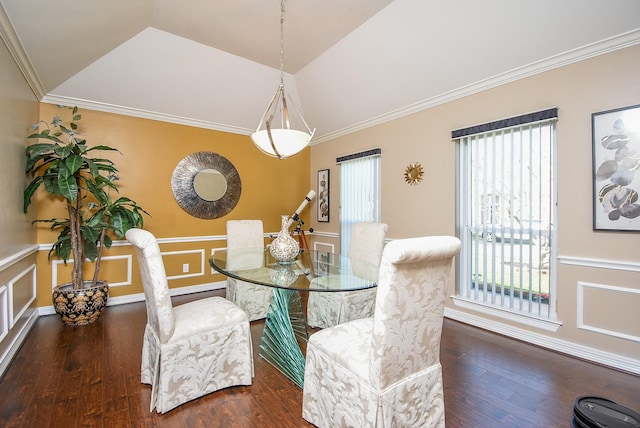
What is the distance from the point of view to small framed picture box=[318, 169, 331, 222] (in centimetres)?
502

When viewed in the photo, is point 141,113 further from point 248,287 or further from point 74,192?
point 248,287

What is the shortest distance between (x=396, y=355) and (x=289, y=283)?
808 mm

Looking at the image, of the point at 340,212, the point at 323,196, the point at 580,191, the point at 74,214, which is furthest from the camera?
the point at 323,196

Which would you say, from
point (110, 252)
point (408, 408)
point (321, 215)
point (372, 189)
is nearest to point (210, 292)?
point (110, 252)

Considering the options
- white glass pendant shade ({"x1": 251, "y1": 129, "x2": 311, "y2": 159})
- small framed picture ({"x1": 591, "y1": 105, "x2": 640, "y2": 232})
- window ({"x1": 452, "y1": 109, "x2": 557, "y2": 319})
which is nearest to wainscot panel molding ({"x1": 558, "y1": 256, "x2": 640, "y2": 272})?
window ({"x1": 452, "y1": 109, "x2": 557, "y2": 319})

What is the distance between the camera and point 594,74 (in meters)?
2.33

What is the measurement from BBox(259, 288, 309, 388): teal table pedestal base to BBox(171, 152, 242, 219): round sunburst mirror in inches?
99.4

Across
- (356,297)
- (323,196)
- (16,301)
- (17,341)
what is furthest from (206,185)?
(356,297)

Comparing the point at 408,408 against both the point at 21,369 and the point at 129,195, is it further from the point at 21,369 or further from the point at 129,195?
the point at 129,195

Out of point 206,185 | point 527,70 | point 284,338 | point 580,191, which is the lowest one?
point 284,338

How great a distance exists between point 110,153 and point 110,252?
1227 millimetres

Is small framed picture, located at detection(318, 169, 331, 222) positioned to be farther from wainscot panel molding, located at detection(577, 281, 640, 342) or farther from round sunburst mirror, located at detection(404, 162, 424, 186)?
wainscot panel molding, located at detection(577, 281, 640, 342)

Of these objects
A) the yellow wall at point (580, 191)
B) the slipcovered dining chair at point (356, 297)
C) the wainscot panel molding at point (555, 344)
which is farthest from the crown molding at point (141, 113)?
the wainscot panel molding at point (555, 344)

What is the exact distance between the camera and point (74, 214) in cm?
305
